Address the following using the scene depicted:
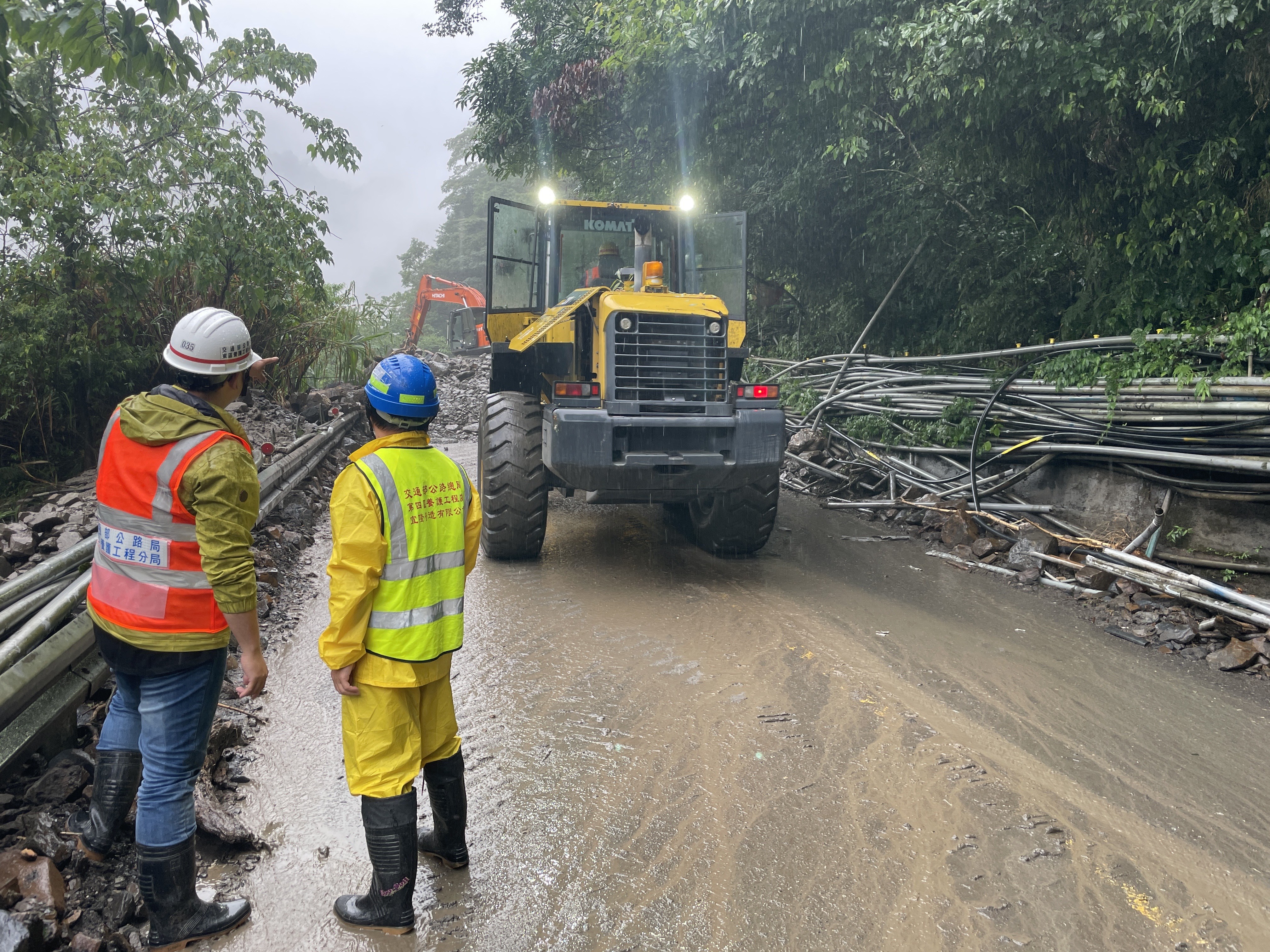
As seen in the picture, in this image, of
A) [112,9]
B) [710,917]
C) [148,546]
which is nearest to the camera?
[148,546]

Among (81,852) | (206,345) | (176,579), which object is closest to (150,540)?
(176,579)

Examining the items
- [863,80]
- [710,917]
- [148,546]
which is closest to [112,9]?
[148,546]

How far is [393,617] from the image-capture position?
8.33 feet

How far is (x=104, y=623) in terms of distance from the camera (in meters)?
2.48

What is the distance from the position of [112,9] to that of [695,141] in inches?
338

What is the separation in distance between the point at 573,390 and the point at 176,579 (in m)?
3.66

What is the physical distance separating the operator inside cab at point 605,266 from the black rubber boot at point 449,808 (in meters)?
4.92

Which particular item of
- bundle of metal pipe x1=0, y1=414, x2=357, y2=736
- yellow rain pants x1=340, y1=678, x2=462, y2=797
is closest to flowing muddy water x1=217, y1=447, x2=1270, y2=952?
yellow rain pants x1=340, y1=678, x2=462, y2=797

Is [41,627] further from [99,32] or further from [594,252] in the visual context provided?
[594,252]

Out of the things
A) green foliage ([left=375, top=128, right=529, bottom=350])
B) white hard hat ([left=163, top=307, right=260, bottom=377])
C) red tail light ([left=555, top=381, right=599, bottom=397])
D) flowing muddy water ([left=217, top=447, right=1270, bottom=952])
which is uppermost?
green foliage ([left=375, top=128, right=529, bottom=350])

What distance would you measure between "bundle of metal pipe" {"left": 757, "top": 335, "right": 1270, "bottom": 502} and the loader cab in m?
2.52

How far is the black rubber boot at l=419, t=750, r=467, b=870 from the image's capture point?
9.08ft

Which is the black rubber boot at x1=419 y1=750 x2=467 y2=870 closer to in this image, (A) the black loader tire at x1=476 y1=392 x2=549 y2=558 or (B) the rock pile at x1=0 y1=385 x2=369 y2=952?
(B) the rock pile at x1=0 y1=385 x2=369 y2=952

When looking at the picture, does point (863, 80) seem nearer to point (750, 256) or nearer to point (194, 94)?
point (750, 256)
